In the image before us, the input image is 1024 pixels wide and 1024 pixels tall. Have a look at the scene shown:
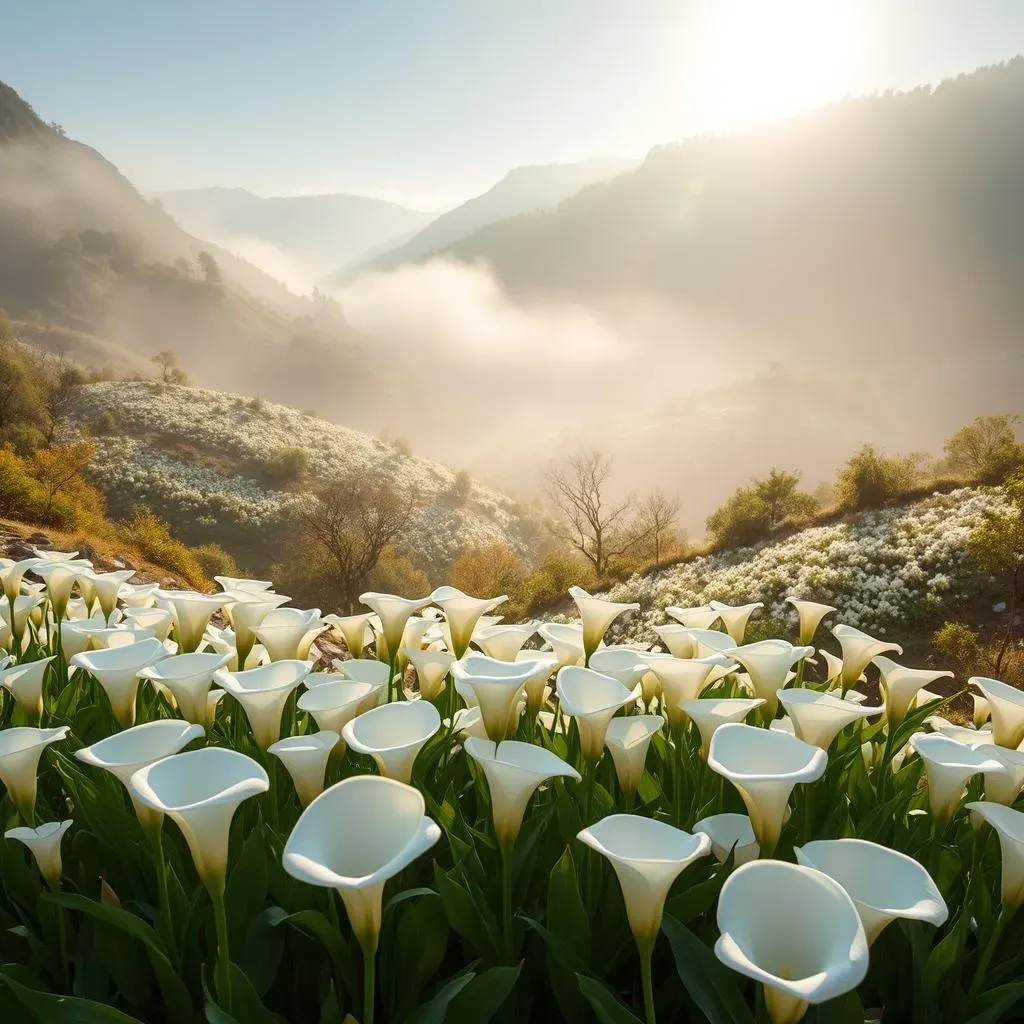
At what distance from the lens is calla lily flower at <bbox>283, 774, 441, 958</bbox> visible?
1.38m

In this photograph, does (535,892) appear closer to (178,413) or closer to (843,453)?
(178,413)

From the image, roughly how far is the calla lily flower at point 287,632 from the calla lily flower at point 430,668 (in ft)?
1.54

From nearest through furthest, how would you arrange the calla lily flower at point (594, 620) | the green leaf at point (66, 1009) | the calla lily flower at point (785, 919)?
the calla lily flower at point (785, 919) → the green leaf at point (66, 1009) → the calla lily flower at point (594, 620)

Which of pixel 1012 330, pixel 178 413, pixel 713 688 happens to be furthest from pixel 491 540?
pixel 1012 330

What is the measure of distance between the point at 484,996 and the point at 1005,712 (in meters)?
2.14

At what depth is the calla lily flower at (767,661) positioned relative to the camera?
267 centimetres

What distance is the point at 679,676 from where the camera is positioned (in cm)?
243

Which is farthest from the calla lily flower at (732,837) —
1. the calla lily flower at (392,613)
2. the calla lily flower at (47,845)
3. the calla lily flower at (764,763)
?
the calla lily flower at (47,845)

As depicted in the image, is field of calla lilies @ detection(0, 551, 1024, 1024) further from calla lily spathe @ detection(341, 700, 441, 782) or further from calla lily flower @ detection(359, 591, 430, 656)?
calla lily flower @ detection(359, 591, 430, 656)

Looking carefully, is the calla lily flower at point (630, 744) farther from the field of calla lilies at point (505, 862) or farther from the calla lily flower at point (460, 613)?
the calla lily flower at point (460, 613)

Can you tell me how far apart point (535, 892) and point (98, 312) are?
186 metres

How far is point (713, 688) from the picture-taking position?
3.51 metres

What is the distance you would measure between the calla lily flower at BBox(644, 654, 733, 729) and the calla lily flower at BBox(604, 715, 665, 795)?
0.73ft

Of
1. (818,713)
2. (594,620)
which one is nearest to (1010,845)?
(818,713)
